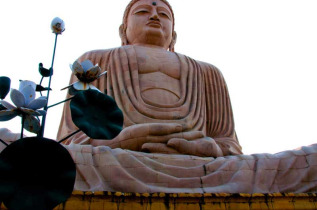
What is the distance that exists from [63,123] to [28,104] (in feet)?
15.0

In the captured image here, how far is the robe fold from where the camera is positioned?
759cm

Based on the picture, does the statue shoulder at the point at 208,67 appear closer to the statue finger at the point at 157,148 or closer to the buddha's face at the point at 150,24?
the buddha's face at the point at 150,24

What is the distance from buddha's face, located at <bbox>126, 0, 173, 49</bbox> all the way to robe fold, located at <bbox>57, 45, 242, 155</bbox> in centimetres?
75

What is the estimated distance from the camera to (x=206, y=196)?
16.8ft

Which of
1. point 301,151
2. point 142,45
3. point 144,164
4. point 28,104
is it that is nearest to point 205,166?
point 144,164

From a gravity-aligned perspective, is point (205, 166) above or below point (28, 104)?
below

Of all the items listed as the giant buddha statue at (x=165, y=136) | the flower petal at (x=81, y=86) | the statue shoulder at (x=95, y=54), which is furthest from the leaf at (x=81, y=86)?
the statue shoulder at (x=95, y=54)

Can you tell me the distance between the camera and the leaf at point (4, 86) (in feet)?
12.1

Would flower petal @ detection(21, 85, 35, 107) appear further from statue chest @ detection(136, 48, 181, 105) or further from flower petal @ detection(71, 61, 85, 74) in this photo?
statue chest @ detection(136, 48, 181, 105)

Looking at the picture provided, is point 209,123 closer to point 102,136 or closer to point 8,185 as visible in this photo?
point 102,136

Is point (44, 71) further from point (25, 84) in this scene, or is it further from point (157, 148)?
point (157, 148)

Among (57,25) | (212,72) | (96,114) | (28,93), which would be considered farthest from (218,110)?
(28,93)

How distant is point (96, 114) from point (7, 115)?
660 millimetres

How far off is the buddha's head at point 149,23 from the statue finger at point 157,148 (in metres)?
3.55
